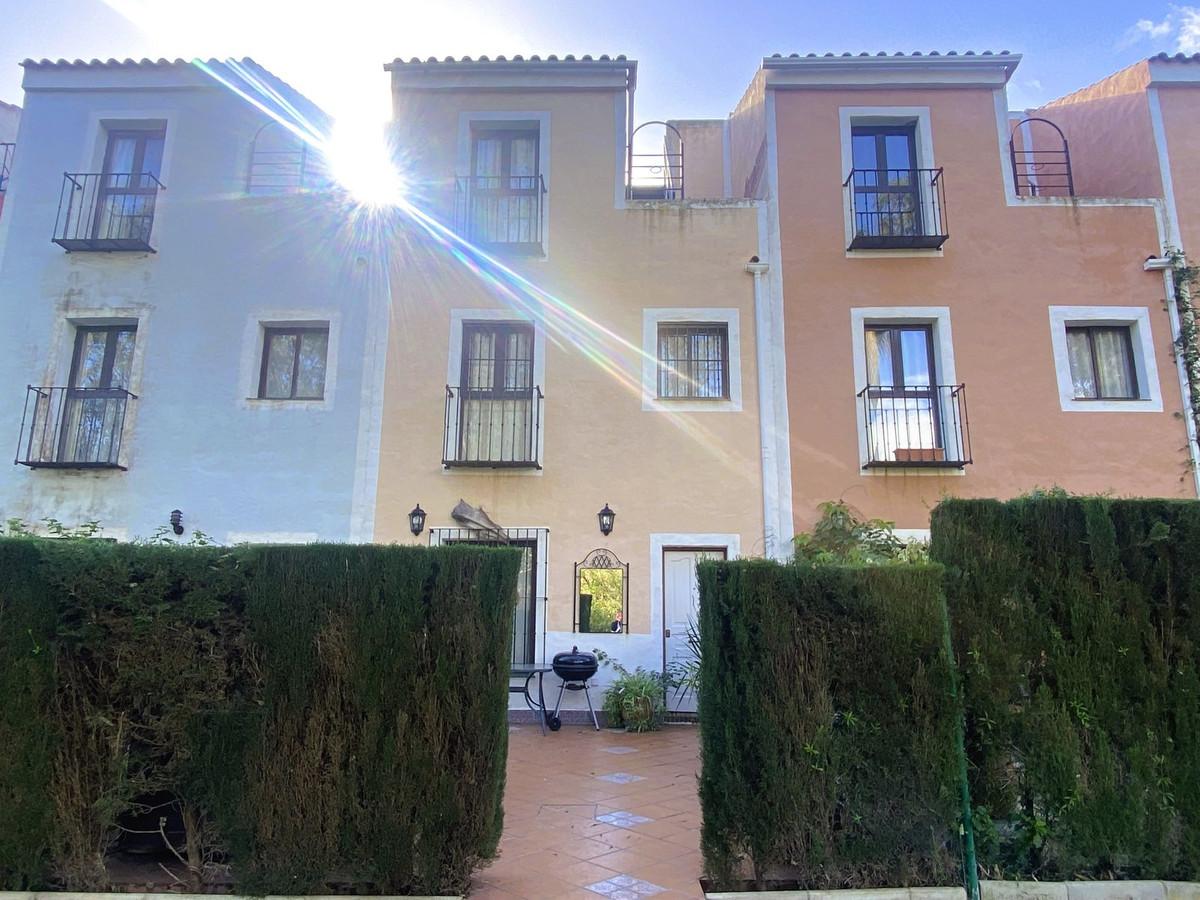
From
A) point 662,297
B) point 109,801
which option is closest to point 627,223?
point 662,297

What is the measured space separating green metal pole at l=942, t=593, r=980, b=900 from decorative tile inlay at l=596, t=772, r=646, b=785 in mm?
2991

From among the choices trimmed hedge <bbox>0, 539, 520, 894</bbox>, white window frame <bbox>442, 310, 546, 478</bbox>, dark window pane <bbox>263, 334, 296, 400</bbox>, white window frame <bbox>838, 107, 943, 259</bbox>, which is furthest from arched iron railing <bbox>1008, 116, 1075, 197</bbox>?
trimmed hedge <bbox>0, 539, 520, 894</bbox>

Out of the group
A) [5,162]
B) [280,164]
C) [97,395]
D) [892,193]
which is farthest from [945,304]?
[5,162]

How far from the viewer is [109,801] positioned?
362cm

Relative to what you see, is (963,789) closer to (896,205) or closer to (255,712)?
(255,712)

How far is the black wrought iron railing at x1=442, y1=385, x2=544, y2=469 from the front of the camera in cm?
967

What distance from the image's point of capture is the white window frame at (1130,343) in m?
9.55

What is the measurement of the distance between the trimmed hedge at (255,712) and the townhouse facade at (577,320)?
5587 mm

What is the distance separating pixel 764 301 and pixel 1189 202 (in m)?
5.99

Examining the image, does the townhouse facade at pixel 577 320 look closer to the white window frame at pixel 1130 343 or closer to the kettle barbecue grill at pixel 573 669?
the white window frame at pixel 1130 343

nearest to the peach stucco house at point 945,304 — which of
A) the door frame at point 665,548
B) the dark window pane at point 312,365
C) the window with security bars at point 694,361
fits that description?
the window with security bars at point 694,361

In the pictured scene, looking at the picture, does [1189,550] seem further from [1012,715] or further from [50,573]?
[50,573]

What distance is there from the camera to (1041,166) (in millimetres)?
11656

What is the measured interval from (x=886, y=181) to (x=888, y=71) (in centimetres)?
156
